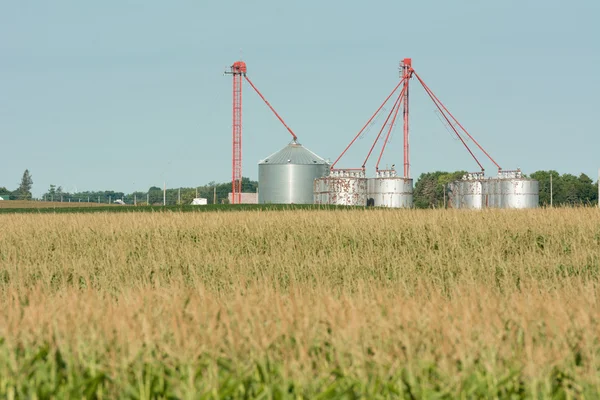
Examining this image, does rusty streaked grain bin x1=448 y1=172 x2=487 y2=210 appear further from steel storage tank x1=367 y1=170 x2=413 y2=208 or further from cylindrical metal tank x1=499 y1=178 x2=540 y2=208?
steel storage tank x1=367 y1=170 x2=413 y2=208

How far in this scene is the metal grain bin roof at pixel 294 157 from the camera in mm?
73125

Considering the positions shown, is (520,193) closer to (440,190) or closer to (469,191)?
(469,191)

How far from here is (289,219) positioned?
23.7 metres

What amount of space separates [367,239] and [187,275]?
5.72 m

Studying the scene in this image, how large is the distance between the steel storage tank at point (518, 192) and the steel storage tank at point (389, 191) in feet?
29.7

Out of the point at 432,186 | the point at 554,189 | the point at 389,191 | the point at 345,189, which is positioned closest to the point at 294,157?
the point at 345,189

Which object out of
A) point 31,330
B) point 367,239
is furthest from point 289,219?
point 31,330

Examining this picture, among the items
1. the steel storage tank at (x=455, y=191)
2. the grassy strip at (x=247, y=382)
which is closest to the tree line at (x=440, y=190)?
the steel storage tank at (x=455, y=191)

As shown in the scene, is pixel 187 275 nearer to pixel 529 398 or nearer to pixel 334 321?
pixel 334 321

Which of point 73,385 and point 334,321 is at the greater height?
point 334,321

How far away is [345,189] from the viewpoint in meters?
65.3

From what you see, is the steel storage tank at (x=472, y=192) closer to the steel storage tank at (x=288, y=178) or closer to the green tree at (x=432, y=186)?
the steel storage tank at (x=288, y=178)

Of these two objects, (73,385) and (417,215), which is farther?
(417,215)

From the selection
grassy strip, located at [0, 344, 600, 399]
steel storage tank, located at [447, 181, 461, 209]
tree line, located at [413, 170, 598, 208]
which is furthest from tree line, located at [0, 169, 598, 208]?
grassy strip, located at [0, 344, 600, 399]
